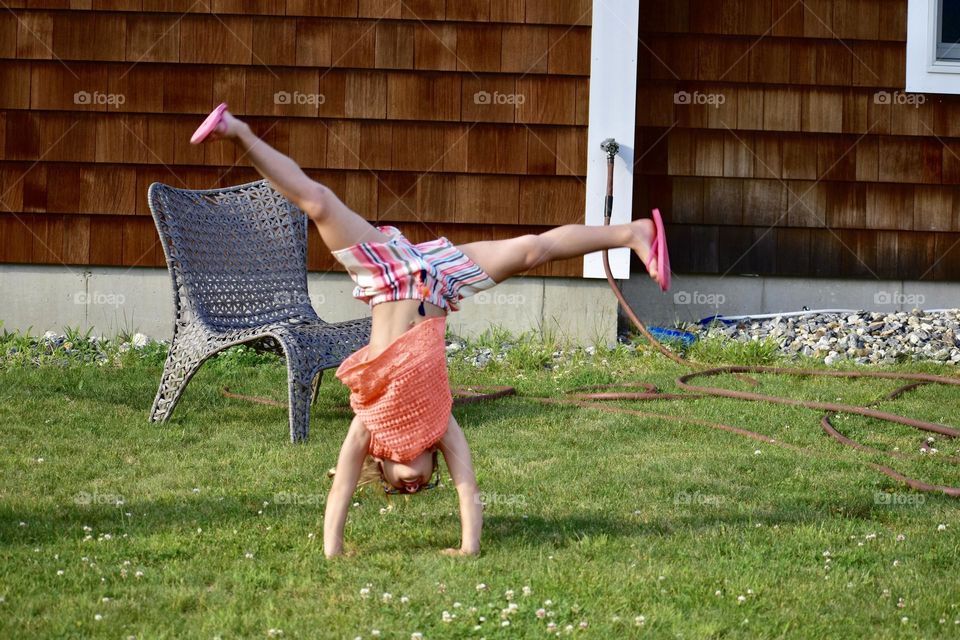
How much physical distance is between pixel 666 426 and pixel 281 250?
2.22 m

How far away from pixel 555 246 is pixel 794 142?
15.9 feet

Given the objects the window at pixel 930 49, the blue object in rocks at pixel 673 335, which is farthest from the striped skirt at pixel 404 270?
the window at pixel 930 49

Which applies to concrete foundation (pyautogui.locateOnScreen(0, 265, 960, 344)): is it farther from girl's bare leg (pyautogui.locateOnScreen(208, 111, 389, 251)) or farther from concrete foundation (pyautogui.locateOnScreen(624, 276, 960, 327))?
girl's bare leg (pyautogui.locateOnScreen(208, 111, 389, 251))

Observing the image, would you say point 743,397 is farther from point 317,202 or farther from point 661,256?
point 317,202

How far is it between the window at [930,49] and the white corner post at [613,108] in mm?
1946

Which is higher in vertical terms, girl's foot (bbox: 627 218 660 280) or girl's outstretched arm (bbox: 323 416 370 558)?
girl's foot (bbox: 627 218 660 280)

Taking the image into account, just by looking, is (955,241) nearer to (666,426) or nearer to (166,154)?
(666,426)

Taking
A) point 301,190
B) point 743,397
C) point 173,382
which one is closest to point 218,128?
point 301,190

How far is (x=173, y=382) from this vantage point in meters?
4.89

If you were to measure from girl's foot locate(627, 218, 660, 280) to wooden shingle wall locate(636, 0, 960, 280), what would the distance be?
434 cm

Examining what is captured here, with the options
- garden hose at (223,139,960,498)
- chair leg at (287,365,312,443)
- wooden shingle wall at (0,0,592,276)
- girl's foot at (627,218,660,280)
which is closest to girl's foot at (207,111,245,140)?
girl's foot at (627,218,660,280)

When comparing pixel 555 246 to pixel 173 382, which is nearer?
pixel 555 246

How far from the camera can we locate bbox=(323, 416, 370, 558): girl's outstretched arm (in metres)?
3.07

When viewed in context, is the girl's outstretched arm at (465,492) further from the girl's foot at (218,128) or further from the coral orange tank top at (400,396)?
the girl's foot at (218,128)
